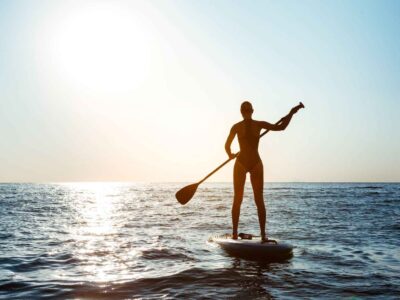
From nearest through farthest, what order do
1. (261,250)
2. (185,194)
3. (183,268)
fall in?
(183,268), (261,250), (185,194)

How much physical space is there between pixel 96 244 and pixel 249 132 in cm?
456

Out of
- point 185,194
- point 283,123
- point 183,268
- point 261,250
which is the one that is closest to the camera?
point 183,268

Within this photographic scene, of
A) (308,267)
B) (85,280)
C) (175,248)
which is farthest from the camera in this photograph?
(175,248)

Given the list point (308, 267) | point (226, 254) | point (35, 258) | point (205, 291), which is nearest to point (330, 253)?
point (308, 267)

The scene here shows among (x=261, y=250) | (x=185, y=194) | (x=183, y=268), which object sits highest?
Result: (x=185, y=194)

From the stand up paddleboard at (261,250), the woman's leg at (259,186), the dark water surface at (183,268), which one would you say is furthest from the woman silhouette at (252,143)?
the dark water surface at (183,268)

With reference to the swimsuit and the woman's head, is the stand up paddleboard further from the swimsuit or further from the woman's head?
the woman's head

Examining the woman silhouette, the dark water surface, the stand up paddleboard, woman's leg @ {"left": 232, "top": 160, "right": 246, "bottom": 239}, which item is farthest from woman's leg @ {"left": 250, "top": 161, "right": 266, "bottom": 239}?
the dark water surface

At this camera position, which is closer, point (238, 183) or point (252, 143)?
point (252, 143)

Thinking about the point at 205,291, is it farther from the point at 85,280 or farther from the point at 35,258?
A: the point at 35,258

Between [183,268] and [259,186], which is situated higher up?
[259,186]

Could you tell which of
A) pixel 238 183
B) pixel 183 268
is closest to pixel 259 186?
pixel 238 183

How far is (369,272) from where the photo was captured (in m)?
6.39

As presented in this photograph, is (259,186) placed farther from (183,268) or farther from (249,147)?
(183,268)
